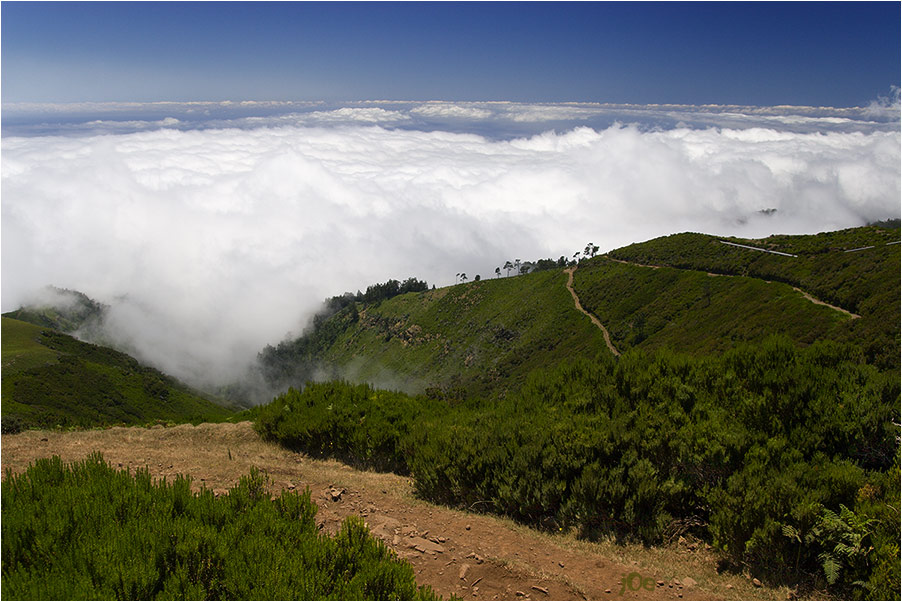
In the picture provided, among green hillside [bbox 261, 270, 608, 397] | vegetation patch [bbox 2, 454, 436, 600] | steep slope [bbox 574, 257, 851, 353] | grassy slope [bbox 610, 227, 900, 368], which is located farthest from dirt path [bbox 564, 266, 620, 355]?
vegetation patch [bbox 2, 454, 436, 600]

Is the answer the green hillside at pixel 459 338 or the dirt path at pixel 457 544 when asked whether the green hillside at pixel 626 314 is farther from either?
the dirt path at pixel 457 544

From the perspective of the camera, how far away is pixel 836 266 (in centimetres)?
6581

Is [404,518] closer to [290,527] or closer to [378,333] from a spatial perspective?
[290,527]

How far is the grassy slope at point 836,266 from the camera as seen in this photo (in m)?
42.3

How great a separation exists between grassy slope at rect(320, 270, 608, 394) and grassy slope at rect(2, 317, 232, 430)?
134ft

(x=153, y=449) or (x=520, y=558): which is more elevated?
(x=520, y=558)

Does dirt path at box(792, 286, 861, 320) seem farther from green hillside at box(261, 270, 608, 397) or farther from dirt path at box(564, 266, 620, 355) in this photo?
green hillside at box(261, 270, 608, 397)

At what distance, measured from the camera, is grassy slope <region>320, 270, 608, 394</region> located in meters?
95.9

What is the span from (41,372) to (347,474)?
102308 mm

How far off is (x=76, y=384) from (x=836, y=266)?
11502 centimetres

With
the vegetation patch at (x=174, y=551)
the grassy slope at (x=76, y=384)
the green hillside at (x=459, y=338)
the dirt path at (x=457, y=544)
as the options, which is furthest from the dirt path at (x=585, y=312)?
the vegetation patch at (x=174, y=551)

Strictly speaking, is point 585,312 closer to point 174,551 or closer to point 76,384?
point 76,384

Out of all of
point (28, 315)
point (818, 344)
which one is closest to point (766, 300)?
point (818, 344)

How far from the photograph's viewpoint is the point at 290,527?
5.55 m
